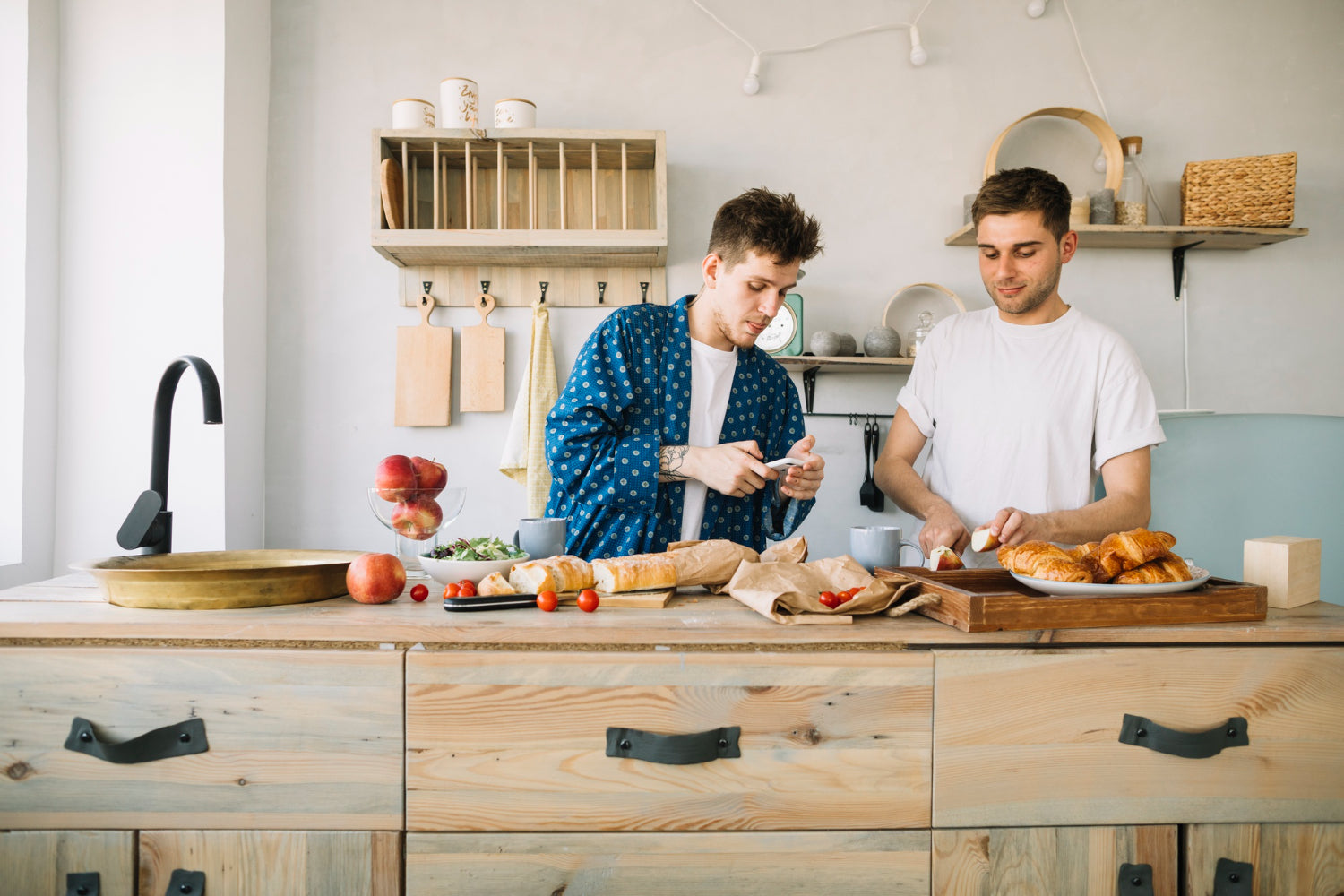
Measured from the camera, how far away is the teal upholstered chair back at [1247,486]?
2486 mm

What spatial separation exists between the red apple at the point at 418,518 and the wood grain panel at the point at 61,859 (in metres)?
0.52

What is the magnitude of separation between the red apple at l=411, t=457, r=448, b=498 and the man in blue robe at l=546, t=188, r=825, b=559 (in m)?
0.34

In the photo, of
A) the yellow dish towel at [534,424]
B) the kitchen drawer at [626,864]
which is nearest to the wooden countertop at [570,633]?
the kitchen drawer at [626,864]

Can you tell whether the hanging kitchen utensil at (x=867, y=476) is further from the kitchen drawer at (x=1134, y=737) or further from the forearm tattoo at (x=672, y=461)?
the kitchen drawer at (x=1134, y=737)

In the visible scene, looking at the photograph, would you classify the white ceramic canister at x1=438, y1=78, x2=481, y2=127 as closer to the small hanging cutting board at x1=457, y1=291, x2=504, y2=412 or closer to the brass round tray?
the small hanging cutting board at x1=457, y1=291, x2=504, y2=412

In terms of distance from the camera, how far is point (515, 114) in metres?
2.39

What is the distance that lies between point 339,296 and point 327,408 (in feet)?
1.20

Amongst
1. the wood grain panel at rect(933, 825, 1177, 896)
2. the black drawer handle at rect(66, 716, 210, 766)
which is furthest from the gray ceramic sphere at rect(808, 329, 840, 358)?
the black drawer handle at rect(66, 716, 210, 766)

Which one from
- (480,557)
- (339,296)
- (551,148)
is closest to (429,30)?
(551,148)

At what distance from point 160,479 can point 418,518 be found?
1.51 ft

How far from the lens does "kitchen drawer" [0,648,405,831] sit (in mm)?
996

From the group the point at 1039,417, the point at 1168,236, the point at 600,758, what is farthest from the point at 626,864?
the point at 1168,236

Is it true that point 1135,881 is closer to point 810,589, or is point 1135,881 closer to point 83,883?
point 810,589

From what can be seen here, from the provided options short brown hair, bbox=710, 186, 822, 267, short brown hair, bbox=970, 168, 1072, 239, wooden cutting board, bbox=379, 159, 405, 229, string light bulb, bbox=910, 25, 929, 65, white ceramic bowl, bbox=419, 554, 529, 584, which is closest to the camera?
white ceramic bowl, bbox=419, 554, 529, 584
